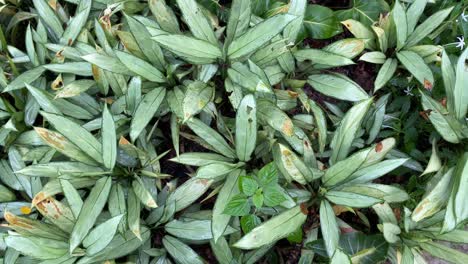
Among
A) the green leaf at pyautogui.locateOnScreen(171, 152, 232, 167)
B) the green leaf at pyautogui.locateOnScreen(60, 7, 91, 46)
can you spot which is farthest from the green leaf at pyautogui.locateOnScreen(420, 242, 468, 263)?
the green leaf at pyautogui.locateOnScreen(60, 7, 91, 46)

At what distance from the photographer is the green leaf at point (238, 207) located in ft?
4.75

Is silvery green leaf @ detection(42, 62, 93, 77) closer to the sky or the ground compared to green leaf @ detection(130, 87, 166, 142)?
closer to the sky

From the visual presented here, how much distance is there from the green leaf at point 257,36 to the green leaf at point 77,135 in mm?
542

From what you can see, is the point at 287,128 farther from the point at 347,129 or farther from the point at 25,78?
the point at 25,78

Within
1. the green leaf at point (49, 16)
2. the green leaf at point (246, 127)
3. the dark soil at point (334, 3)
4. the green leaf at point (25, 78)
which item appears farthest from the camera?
the dark soil at point (334, 3)

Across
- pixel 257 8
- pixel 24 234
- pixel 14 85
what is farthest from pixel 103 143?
pixel 257 8

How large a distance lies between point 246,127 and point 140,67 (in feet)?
1.43

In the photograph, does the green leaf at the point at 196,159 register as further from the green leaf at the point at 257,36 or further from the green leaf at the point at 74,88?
the green leaf at the point at 74,88

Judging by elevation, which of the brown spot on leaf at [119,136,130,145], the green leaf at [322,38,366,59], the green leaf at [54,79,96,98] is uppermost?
the green leaf at [322,38,366,59]

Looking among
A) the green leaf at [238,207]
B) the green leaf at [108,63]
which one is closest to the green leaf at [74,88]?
the green leaf at [108,63]

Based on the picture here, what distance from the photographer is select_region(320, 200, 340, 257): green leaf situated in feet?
4.97

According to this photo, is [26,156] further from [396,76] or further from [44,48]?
[396,76]

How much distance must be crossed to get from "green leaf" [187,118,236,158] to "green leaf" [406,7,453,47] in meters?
0.83

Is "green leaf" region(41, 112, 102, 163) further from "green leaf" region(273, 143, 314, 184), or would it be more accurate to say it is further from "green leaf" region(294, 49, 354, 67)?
"green leaf" region(294, 49, 354, 67)
